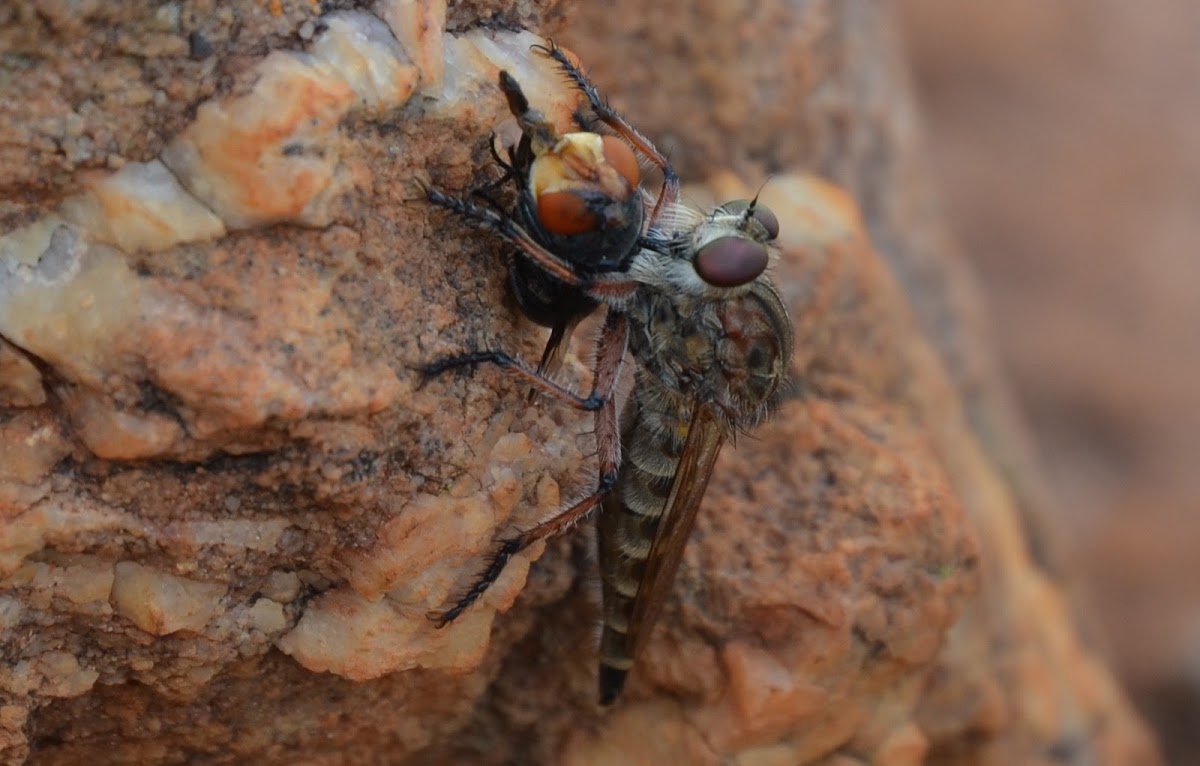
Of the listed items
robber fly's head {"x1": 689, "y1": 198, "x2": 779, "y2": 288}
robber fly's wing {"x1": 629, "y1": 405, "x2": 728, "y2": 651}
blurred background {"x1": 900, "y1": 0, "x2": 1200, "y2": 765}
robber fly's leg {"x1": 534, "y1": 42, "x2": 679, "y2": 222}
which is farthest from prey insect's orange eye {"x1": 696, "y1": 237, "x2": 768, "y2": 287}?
blurred background {"x1": 900, "y1": 0, "x2": 1200, "y2": 765}

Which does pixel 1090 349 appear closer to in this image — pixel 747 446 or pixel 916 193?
pixel 916 193

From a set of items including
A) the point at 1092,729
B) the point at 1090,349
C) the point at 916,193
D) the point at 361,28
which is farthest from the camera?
the point at 1090,349

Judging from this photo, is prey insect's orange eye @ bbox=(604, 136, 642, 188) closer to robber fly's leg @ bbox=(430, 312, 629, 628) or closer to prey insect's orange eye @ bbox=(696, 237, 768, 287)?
prey insect's orange eye @ bbox=(696, 237, 768, 287)

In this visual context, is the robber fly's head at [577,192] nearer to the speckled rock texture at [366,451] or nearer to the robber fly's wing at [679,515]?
the speckled rock texture at [366,451]

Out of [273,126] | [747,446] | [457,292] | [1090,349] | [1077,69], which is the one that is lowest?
[1090,349]

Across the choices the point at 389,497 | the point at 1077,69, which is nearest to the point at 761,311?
the point at 389,497

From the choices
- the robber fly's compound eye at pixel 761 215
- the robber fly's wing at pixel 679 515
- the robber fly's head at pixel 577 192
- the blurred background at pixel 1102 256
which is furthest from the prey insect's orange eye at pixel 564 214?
the blurred background at pixel 1102 256

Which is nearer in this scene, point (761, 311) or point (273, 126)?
point (273, 126)

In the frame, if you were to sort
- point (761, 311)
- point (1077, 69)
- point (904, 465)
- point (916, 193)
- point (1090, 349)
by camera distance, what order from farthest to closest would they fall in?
point (1077, 69) < point (1090, 349) < point (916, 193) < point (904, 465) < point (761, 311)
